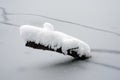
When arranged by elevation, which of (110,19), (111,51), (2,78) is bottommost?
(2,78)

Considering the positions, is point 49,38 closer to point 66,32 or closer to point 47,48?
point 47,48

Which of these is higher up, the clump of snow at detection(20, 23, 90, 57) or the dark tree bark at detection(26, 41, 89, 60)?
the clump of snow at detection(20, 23, 90, 57)

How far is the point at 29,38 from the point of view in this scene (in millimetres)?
888

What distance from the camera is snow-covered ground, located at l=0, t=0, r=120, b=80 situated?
931 millimetres

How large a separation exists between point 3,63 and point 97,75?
1.25 ft

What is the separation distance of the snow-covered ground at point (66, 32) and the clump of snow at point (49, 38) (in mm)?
88

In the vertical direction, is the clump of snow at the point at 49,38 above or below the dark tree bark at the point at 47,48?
above

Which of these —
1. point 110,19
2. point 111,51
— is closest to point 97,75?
point 111,51

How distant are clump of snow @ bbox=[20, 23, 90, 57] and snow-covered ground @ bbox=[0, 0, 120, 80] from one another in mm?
88

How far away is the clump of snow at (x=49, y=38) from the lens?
2.93 feet

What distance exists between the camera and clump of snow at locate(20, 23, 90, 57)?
89 cm

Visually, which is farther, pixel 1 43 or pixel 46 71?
pixel 1 43

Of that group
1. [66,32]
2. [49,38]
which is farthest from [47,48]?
[66,32]

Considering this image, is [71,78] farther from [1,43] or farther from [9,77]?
[1,43]
